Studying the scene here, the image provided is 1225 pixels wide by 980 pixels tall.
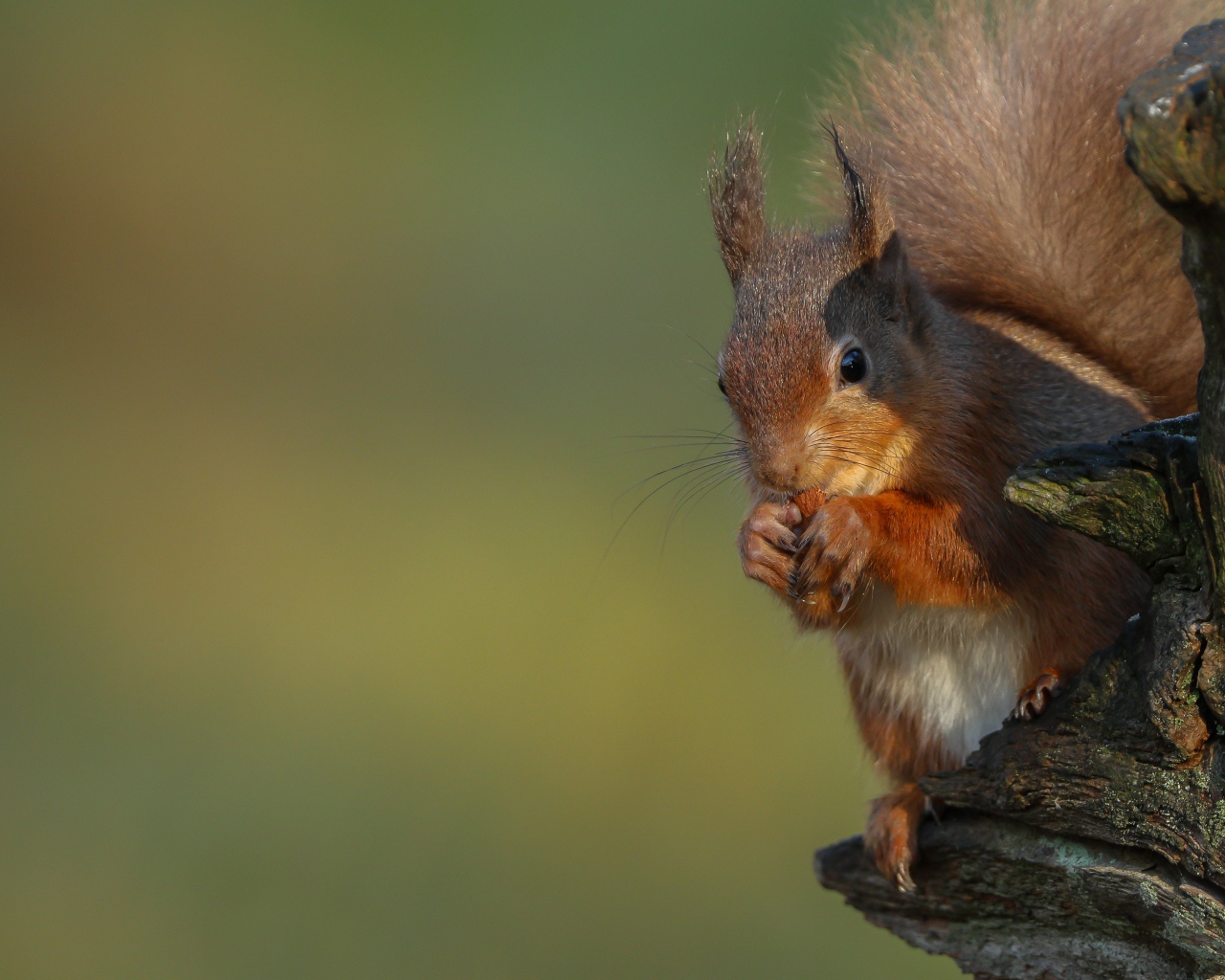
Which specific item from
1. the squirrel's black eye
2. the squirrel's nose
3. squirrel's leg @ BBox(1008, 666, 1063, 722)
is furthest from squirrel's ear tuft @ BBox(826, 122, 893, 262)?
squirrel's leg @ BBox(1008, 666, 1063, 722)

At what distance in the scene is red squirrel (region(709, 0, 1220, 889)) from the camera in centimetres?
142

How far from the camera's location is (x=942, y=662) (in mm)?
1554

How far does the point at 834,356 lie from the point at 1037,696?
46 cm

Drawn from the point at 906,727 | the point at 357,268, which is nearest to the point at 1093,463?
the point at 906,727

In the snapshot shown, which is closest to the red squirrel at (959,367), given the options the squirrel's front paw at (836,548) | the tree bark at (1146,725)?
the squirrel's front paw at (836,548)

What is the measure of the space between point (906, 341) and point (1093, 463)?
56 centimetres

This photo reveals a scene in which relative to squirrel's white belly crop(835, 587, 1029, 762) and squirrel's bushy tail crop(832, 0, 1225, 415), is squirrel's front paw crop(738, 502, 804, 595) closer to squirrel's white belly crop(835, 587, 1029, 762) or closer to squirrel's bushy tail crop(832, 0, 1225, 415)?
squirrel's white belly crop(835, 587, 1029, 762)

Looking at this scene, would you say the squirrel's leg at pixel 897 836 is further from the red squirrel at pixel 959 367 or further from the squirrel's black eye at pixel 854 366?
the squirrel's black eye at pixel 854 366

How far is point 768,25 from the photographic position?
4539 mm

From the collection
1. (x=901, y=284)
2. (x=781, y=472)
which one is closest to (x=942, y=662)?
(x=781, y=472)

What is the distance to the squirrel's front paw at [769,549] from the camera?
1478 mm

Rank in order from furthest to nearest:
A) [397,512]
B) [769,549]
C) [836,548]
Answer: [397,512], [769,549], [836,548]

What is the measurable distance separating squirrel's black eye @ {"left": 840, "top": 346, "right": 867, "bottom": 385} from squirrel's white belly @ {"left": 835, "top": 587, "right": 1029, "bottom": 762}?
27 cm

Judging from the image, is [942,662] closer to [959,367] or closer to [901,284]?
[959,367]
